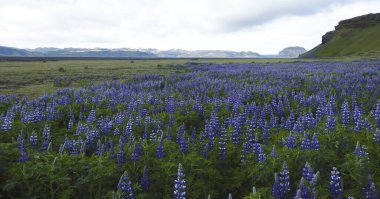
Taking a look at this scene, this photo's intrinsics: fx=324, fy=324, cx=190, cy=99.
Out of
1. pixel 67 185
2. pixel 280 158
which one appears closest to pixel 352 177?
pixel 280 158

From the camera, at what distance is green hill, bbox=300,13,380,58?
4925 inches

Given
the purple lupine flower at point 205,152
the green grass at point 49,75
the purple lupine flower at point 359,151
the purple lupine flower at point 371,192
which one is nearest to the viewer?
the purple lupine flower at point 371,192

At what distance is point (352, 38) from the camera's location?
470 ft

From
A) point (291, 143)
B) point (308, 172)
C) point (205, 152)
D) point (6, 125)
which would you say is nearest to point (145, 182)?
point (205, 152)

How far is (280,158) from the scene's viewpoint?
5023mm

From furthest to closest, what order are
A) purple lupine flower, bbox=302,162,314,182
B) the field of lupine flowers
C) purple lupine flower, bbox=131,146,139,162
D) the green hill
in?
1. the green hill
2. purple lupine flower, bbox=131,146,139,162
3. the field of lupine flowers
4. purple lupine flower, bbox=302,162,314,182

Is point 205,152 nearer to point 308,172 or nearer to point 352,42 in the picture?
point 308,172

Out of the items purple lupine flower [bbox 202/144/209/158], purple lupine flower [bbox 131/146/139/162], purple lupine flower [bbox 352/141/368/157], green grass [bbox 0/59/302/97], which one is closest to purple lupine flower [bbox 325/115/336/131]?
purple lupine flower [bbox 352/141/368/157]

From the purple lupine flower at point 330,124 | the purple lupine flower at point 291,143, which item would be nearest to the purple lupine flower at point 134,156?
the purple lupine flower at point 291,143

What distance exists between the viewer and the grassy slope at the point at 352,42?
122m

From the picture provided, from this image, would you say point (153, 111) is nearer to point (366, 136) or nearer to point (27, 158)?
point (27, 158)

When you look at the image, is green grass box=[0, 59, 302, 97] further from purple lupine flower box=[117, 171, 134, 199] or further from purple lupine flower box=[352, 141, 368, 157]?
purple lupine flower box=[352, 141, 368, 157]

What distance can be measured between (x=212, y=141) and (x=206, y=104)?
4508mm

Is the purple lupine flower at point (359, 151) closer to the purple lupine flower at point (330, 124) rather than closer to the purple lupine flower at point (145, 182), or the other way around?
the purple lupine flower at point (330, 124)
